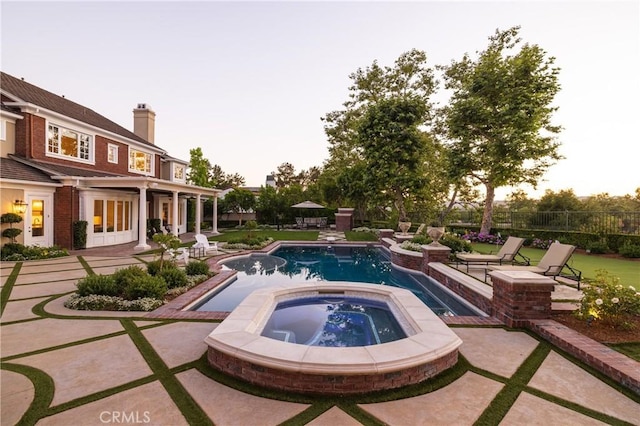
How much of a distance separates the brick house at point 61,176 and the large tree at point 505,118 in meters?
16.6

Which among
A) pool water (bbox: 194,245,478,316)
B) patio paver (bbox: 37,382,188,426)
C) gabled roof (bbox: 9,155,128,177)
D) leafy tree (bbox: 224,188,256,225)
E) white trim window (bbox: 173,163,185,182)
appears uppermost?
white trim window (bbox: 173,163,185,182)

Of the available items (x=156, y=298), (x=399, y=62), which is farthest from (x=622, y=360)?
(x=399, y=62)

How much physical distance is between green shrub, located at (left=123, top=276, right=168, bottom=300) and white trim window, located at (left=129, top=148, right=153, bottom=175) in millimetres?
15181

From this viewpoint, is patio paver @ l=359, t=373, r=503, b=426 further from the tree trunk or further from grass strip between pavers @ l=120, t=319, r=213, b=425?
the tree trunk

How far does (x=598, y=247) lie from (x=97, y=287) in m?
17.4

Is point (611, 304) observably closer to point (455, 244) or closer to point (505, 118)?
point (455, 244)

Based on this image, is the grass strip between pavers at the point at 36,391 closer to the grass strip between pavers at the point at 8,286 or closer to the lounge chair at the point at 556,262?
the grass strip between pavers at the point at 8,286

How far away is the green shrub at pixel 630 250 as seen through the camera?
11.2m

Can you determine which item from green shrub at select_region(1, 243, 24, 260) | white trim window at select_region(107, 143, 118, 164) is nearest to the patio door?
green shrub at select_region(1, 243, 24, 260)

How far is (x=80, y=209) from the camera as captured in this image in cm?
1331

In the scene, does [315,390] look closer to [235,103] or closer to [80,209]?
[80,209]

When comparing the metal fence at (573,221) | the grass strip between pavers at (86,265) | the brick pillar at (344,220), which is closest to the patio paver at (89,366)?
the grass strip between pavers at (86,265)

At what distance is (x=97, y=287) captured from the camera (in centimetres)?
610

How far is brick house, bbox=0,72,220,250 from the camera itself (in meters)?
11.9
